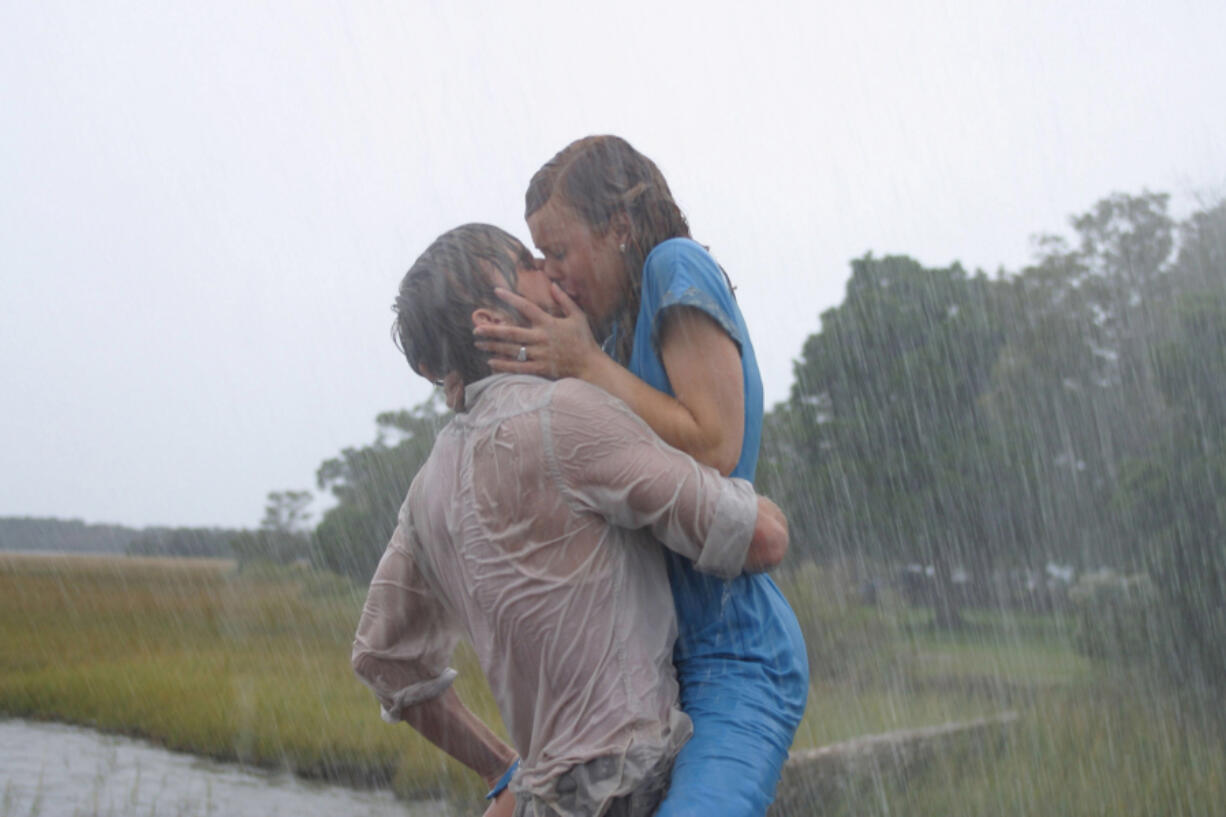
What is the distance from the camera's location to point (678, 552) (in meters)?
1.91

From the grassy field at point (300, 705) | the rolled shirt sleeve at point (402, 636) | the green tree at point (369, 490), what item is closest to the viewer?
the rolled shirt sleeve at point (402, 636)

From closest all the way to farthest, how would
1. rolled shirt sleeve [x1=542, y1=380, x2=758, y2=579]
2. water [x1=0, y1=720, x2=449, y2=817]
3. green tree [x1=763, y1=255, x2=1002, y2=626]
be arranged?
rolled shirt sleeve [x1=542, y1=380, x2=758, y2=579] < water [x1=0, y1=720, x2=449, y2=817] < green tree [x1=763, y1=255, x2=1002, y2=626]

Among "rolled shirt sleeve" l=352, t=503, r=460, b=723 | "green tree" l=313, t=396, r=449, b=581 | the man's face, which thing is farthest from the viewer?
"green tree" l=313, t=396, r=449, b=581

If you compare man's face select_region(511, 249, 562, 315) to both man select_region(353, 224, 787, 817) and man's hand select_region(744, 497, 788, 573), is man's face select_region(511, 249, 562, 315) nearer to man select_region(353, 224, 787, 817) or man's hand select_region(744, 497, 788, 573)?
man select_region(353, 224, 787, 817)

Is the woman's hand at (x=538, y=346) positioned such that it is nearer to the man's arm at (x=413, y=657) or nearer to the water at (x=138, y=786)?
the man's arm at (x=413, y=657)

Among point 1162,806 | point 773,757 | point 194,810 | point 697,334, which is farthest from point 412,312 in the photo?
point 1162,806

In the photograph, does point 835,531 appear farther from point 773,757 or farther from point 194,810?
point 773,757

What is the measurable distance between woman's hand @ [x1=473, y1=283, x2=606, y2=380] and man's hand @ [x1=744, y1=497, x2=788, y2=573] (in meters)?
0.38

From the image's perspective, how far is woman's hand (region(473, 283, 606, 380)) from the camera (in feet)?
6.39

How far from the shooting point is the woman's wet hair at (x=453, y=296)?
79.1 inches

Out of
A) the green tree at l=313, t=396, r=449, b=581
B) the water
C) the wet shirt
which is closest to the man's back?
the wet shirt

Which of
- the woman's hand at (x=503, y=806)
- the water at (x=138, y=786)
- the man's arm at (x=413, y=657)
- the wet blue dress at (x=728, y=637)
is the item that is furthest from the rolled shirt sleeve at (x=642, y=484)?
the water at (x=138, y=786)

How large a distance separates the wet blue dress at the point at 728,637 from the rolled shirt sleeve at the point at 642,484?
187 mm

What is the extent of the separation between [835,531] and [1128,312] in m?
6.26
